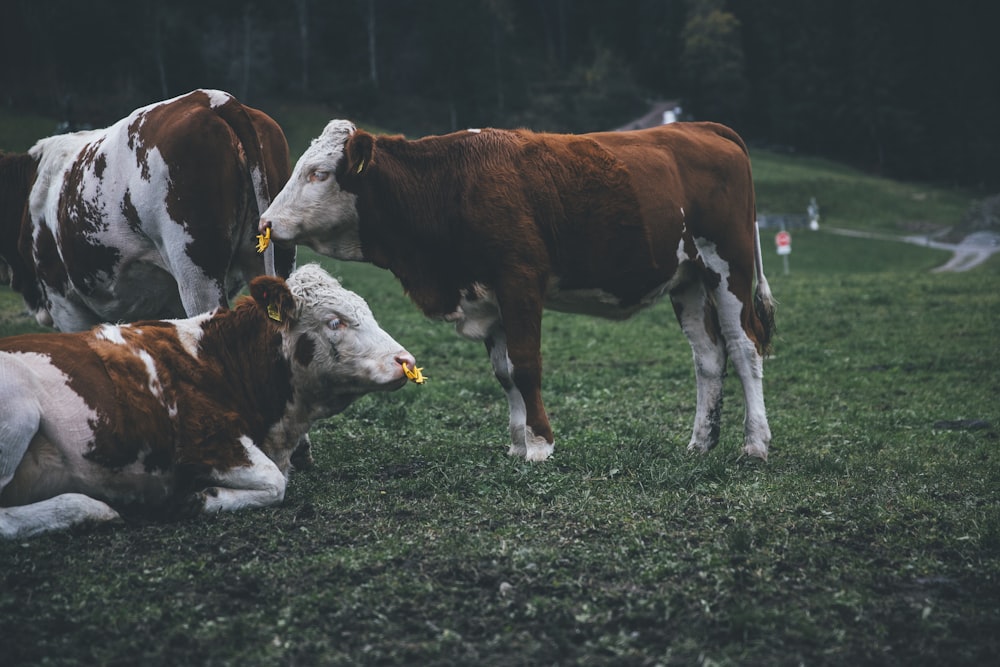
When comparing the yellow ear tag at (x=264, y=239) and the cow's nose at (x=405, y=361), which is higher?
the yellow ear tag at (x=264, y=239)

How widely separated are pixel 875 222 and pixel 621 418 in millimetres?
45966

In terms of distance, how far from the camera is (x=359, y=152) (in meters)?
7.74

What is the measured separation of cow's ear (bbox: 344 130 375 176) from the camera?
766cm

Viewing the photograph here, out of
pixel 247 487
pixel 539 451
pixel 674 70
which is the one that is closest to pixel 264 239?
pixel 247 487

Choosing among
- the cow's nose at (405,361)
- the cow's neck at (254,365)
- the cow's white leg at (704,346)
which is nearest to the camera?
the cow's nose at (405,361)

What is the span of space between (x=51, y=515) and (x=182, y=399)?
1.03 m

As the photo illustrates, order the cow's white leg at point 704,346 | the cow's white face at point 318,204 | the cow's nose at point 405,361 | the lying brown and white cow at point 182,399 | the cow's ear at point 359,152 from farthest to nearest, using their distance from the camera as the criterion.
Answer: the cow's white leg at point 704,346 → the cow's ear at point 359,152 → the cow's white face at point 318,204 → the cow's nose at point 405,361 → the lying brown and white cow at point 182,399

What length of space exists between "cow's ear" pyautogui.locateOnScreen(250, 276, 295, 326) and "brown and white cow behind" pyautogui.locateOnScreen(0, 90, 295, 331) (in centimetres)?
110

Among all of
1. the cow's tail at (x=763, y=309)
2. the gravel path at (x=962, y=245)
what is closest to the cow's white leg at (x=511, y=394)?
the cow's tail at (x=763, y=309)

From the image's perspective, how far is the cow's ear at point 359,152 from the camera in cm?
766

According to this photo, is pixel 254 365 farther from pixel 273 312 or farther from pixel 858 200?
pixel 858 200

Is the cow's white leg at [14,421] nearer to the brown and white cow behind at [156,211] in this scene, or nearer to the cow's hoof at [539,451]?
the brown and white cow behind at [156,211]

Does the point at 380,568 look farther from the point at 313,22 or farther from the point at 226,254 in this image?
the point at 313,22

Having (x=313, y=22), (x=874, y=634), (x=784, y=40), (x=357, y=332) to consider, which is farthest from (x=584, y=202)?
(x=784, y=40)
